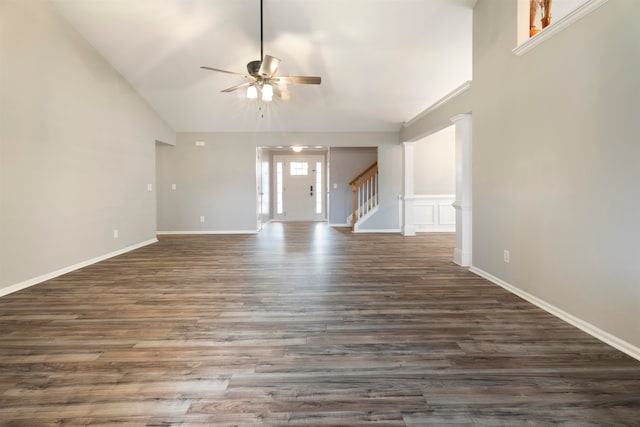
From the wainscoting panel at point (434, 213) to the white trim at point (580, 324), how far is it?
407 centimetres

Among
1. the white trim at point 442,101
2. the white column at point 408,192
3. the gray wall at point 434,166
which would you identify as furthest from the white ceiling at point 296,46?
the gray wall at point 434,166

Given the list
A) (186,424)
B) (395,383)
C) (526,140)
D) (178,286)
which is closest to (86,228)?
(178,286)

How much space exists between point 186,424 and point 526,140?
319cm


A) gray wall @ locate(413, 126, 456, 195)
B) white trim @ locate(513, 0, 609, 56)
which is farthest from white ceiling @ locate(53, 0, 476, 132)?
gray wall @ locate(413, 126, 456, 195)

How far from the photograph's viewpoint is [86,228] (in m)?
4.09

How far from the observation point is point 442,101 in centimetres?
459

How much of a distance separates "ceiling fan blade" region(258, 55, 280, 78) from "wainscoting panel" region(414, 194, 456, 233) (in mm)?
4852

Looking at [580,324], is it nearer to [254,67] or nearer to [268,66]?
[268,66]

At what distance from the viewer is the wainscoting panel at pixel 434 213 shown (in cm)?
709

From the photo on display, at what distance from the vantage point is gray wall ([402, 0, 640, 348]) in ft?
6.05

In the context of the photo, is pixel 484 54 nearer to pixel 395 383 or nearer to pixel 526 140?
pixel 526 140

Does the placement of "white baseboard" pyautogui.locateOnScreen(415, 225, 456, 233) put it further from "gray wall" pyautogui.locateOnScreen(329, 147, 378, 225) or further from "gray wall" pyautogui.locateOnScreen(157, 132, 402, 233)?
"gray wall" pyautogui.locateOnScreen(329, 147, 378, 225)

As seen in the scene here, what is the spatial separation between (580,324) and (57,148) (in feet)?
17.7

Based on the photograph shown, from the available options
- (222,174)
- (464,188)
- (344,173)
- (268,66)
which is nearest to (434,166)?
(344,173)
